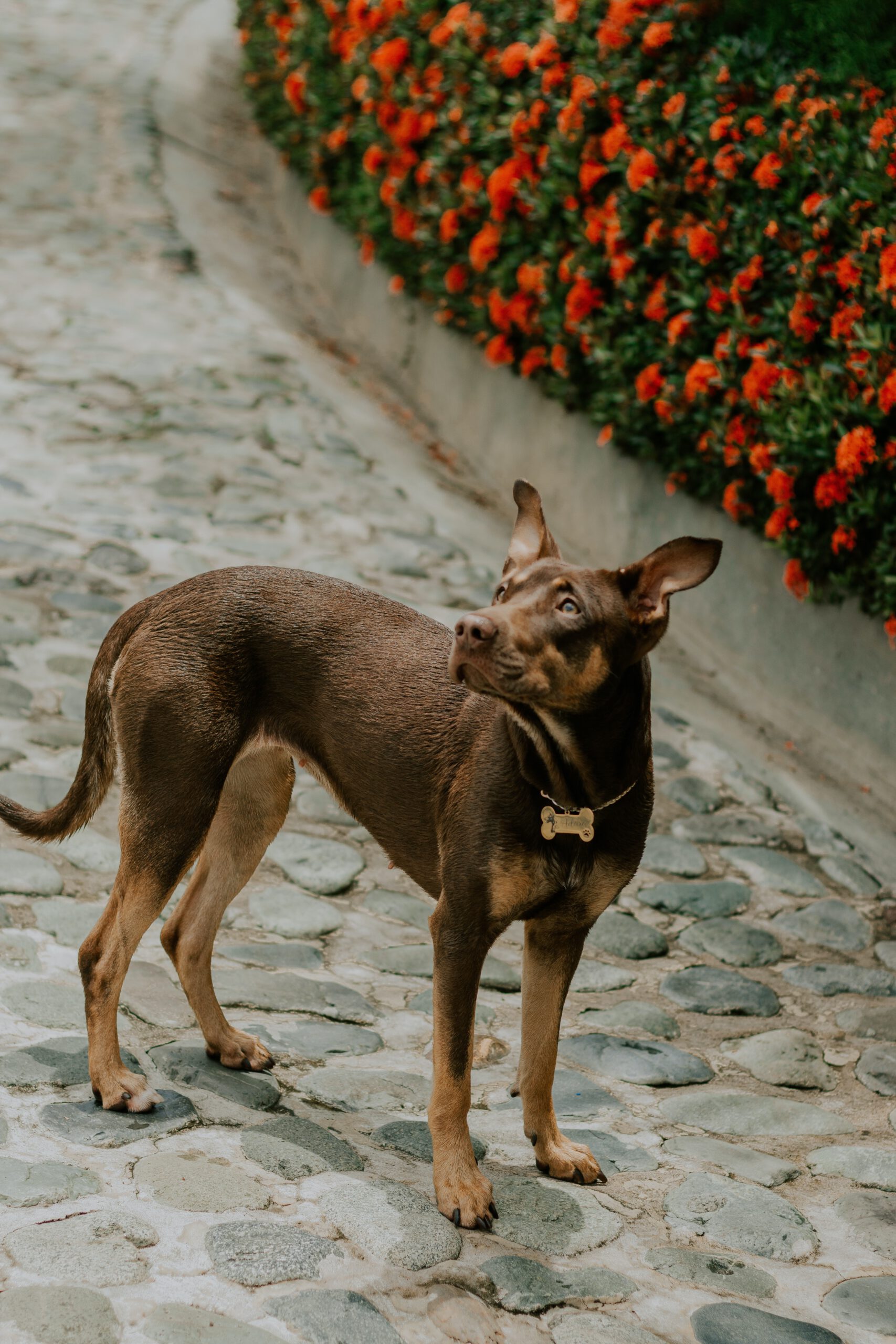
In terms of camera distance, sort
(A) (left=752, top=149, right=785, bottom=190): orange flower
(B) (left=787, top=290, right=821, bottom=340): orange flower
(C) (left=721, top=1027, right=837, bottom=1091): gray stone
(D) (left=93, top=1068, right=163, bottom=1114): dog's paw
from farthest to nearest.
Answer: (A) (left=752, top=149, right=785, bottom=190): orange flower, (B) (left=787, top=290, right=821, bottom=340): orange flower, (C) (left=721, top=1027, right=837, bottom=1091): gray stone, (D) (left=93, top=1068, right=163, bottom=1114): dog's paw

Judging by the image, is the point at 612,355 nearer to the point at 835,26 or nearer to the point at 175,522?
the point at 835,26

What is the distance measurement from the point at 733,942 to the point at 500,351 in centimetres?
488

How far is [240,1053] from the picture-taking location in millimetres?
3873

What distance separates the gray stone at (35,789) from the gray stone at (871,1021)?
2.98 m

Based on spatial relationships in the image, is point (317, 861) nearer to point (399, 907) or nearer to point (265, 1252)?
point (399, 907)

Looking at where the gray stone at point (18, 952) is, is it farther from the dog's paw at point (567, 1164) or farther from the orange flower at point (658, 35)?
the orange flower at point (658, 35)

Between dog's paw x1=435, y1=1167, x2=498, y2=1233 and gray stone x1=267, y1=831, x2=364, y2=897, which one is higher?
dog's paw x1=435, y1=1167, x2=498, y2=1233

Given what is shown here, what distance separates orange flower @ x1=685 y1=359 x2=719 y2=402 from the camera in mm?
6734

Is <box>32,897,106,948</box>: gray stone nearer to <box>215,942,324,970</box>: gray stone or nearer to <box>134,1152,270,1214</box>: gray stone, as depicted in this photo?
<box>215,942,324,970</box>: gray stone

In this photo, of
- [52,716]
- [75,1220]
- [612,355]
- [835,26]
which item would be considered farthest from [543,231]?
[75,1220]

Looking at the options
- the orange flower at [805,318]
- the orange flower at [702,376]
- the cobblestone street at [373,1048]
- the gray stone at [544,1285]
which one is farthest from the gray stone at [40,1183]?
the orange flower at [702,376]

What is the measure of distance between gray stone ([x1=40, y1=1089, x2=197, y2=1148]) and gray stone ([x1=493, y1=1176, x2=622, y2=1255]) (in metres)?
0.86

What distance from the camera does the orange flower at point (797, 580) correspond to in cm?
643

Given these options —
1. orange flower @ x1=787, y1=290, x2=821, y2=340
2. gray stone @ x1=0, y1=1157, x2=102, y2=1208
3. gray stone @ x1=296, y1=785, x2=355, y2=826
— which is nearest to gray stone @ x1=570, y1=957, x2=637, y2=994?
gray stone @ x1=296, y1=785, x2=355, y2=826
